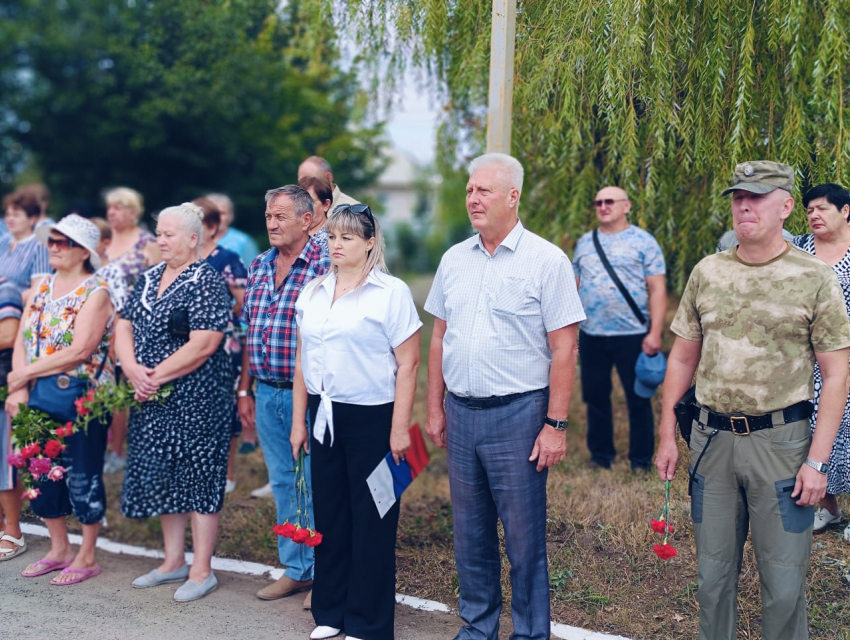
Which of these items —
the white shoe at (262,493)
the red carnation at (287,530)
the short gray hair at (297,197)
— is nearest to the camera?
the red carnation at (287,530)

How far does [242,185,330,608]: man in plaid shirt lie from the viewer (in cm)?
450

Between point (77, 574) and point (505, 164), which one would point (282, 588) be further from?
point (505, 164)

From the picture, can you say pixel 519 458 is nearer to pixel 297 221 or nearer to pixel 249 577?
pixel 297 221

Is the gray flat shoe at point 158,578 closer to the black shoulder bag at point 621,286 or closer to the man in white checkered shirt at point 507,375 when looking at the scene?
the man in white checkered shirt at point 507,375

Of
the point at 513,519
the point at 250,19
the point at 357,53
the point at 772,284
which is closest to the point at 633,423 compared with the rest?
the point at 513,519

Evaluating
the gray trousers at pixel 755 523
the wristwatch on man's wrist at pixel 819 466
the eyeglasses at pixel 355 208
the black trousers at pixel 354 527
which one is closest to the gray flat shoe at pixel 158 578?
the black trousers at pixel 354 527

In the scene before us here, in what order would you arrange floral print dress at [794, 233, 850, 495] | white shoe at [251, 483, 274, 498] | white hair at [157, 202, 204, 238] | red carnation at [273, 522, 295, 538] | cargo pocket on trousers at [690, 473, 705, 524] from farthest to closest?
white shoe at [251, 483, 274, 498] → white hair at [157, 202, 204, 238] → floral print dress at [794, 233, 850, 495] → red carnation at [273, 522, 295, 538] → cargo pocket on trousers at [690, 473, 705, 524]

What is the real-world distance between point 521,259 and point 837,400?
1396 millimetres

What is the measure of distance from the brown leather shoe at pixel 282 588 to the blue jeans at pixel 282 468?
0.03m

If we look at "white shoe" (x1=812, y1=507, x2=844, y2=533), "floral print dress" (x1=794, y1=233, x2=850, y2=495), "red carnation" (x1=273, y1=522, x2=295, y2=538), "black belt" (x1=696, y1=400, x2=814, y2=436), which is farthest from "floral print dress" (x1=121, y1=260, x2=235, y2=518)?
"white shoe" (x1=812, y1=507, x2=844, y2=533)

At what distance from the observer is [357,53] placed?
7.02m

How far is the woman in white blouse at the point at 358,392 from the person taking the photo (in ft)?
13.2

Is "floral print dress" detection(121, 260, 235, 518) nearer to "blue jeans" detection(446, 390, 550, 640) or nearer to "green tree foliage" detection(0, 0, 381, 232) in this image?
"blue jeans" detection(446, 390, 550, 640)

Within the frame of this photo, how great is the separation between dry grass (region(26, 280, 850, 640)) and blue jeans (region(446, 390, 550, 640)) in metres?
0.43
